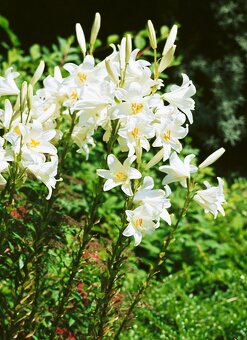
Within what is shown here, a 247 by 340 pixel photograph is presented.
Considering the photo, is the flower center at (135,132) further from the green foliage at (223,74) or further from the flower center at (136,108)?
the green foliage at (223,74)

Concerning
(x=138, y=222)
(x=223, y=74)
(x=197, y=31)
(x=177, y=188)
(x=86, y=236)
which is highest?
(x=138, y=222)

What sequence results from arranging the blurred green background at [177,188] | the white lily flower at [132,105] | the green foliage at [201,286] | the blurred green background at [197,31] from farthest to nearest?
the blurred green background at [197,31]
the green foliage at [201,286]
the blurred green background at [177,188]
the white lily flower at [132,105]

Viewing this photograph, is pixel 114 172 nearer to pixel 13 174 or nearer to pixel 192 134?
pixel 13 174

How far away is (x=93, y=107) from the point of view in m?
2.16

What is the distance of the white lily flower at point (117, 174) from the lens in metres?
2.17

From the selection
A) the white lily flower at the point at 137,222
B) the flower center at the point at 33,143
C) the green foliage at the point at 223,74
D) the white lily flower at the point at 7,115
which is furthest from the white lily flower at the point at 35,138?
the green foliage at the point at 223,74

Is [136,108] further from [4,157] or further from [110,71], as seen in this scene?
[4,157]

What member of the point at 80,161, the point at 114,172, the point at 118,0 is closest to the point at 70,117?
the point at 114,172

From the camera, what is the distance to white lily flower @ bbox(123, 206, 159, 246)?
213cm

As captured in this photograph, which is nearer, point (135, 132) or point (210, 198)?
point (135, 132)

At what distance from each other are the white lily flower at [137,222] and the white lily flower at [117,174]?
0.07 meters

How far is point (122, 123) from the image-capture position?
216 cm

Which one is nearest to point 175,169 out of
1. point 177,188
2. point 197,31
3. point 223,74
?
point 177,188

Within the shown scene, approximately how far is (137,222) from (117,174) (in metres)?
0.17
